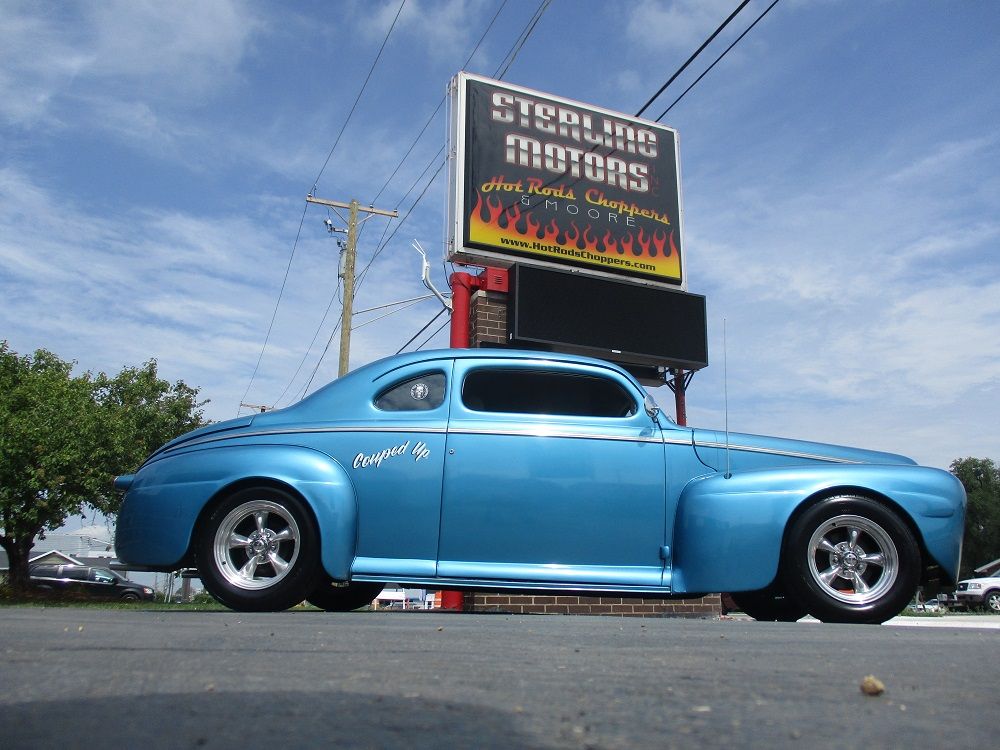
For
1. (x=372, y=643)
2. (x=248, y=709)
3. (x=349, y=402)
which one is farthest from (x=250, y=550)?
(x=248, y=709)

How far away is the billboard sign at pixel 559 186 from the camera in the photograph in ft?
40.7

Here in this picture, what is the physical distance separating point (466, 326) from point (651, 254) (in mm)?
3733

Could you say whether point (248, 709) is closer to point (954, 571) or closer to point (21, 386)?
point (954, 571)

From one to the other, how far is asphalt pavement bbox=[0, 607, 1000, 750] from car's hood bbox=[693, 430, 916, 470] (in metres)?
1.90

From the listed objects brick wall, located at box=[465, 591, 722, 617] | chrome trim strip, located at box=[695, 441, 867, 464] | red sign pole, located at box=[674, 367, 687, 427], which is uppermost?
red sign pole, located at box=[674, 367, 687, 427]

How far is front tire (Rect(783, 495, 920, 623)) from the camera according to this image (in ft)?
15.6

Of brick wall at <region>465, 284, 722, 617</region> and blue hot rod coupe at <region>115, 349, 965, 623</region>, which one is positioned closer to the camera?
blue hot rod coupe at <region>115, 349, 965, 623</region>

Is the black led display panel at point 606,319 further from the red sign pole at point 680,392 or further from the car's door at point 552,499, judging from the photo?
the car's door at point 552,499

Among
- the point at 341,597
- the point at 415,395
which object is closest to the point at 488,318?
the point at 341,597

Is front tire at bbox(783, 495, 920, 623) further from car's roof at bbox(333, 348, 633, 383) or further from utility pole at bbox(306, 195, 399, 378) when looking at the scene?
utility pole at bbox(306, 195, 399, 378)

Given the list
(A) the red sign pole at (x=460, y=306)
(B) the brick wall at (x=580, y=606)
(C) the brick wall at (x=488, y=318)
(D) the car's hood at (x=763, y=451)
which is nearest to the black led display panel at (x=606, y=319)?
(C) the brick wall at (x=488, y=318)

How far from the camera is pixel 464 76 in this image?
13109mm

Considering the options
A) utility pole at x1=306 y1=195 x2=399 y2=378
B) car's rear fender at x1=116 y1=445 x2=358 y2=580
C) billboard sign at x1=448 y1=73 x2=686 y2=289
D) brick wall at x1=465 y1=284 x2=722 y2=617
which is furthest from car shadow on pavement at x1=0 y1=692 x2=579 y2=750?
utility pole at x1=306 y1=195 x2=399 y2=378

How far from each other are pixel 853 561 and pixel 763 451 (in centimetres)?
82
